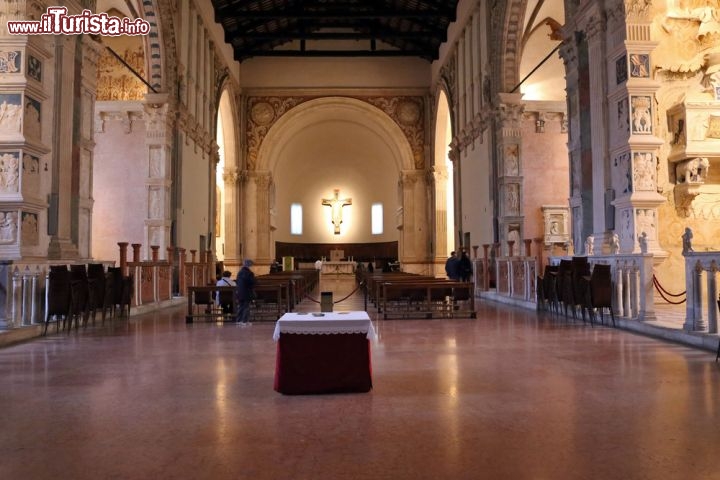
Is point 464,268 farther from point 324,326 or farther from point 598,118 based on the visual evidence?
point 324,326

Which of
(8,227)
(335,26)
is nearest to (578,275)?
(8,227)

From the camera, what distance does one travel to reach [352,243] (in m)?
33.7

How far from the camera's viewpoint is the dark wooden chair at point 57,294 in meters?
7.72

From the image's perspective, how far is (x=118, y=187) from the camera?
17.4m

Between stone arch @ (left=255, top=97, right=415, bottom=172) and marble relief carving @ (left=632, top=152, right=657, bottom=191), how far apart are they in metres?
18.1

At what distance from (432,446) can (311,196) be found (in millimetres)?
30844

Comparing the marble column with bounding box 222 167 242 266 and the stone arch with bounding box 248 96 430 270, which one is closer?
the marble column with bounding box 222 167 242 266

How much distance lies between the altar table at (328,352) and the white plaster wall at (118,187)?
14274 millimetres

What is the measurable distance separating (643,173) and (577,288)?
2065 millimetres

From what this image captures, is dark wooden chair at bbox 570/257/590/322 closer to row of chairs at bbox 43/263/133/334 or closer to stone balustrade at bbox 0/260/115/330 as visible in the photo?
row of chairs at bbox 43/263/133/334

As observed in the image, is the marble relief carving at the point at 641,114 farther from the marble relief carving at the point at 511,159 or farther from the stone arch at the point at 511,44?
the stone arch at the point at 511,44

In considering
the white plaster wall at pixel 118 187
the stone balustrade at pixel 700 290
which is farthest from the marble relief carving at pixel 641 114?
the white plaster wall at pixel 118 187

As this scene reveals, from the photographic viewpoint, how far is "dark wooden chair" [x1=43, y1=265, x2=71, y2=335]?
25.3 feet

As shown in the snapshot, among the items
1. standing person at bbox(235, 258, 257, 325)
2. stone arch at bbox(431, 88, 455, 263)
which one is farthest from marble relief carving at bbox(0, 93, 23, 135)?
stone arch at bbox(431, 88, 455, 263)
